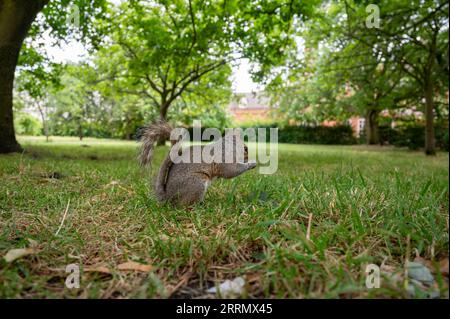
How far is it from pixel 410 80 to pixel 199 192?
13406 millimetres

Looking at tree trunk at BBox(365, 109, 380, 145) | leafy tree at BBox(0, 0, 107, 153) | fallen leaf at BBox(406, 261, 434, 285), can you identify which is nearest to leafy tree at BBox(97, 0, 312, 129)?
leafy tree at BBox(0, 0, 107, 153)

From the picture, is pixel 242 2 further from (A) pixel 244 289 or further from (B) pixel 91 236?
(A) pixel 244 289

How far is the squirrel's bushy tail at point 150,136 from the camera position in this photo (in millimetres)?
1868

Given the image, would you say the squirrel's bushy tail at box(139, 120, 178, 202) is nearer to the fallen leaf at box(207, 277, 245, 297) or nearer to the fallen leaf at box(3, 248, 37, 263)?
the fallen leaf at box(3, 248, 37, 263)

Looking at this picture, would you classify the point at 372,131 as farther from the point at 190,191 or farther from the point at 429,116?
the point at 190,191

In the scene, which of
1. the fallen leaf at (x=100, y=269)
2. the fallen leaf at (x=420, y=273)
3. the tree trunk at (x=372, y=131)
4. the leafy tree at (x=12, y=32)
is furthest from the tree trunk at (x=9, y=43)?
the tree trunk at (x=372, y=131)

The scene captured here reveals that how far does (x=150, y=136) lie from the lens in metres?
1.90

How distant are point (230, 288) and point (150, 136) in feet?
3.80

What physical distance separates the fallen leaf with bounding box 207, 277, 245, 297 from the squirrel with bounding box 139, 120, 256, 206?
37.5 inches

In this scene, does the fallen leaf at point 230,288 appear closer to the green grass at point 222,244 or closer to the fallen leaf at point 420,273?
the green grass at point 222,244

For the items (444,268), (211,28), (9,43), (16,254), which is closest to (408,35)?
(211,28)

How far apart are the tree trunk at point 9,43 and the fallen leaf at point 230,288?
497 cm

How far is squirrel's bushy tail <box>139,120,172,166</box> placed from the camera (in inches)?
73.5

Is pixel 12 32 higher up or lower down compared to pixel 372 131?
higher up
